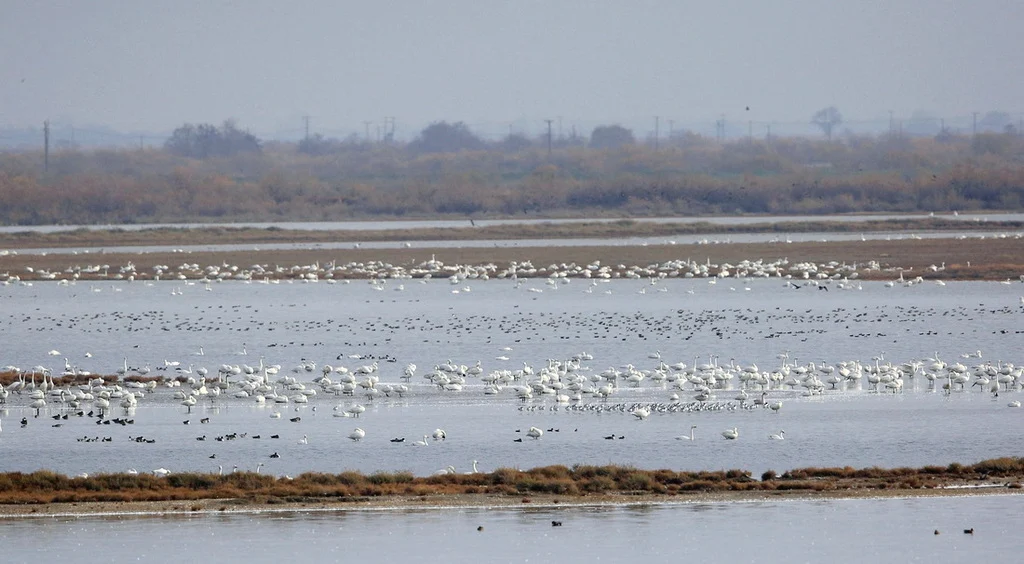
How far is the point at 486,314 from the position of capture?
145 ft

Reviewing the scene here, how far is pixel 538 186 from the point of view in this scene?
10912cm

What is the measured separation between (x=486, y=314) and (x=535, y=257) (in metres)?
20.8

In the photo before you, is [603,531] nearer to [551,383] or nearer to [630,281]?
[551,383]

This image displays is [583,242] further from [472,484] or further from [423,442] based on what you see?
[472,484]

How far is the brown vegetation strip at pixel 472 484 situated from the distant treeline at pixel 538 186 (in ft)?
254

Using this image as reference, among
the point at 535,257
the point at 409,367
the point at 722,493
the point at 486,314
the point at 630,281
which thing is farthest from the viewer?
the point at 535,257

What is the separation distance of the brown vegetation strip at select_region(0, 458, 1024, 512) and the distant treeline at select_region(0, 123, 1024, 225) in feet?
254

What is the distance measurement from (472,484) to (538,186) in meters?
91.0

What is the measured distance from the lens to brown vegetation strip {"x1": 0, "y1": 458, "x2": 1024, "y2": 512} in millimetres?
18328

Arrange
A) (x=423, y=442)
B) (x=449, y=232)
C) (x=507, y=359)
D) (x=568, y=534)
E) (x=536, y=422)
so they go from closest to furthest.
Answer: (x=568, y=534)
(x=423, y=442)
(x=536, y=422)
(x=507, y=359)
(x=449, y=232)

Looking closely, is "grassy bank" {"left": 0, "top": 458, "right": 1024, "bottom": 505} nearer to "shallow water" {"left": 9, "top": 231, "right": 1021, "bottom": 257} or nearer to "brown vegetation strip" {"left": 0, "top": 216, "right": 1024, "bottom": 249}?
"shallow water" {"left": 9, "top": 231, "right": 1021, "bottom": 257}

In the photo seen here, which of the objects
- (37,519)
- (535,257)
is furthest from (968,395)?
(535,257)

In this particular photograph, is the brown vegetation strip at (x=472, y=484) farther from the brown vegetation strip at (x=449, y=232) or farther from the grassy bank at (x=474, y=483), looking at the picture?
the brown vegetation strip at (x=449, y=232)

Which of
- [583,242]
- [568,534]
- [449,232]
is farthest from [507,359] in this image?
[449,232]
